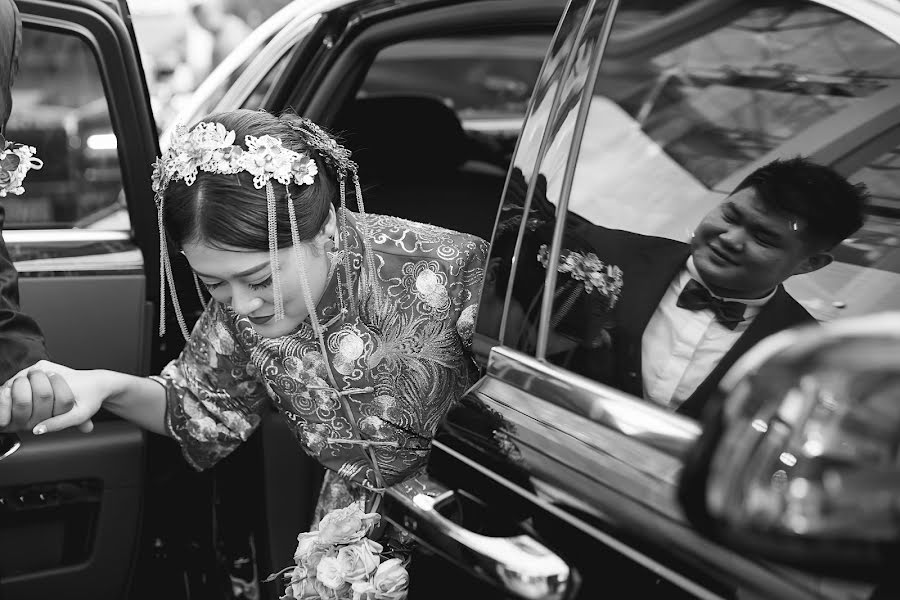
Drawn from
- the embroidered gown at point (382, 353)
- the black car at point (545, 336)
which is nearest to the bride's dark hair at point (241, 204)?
the embroidered gown at point (382, 353)

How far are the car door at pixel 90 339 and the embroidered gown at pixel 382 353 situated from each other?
1.83 ft

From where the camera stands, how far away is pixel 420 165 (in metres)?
3.13

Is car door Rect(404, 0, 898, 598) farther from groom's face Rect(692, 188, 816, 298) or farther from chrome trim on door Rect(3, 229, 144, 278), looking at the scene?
chrome trim on door Rect(3, 229, 144, 278)

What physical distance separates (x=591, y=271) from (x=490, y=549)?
41 centimetres

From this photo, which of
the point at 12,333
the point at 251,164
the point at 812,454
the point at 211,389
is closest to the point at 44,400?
the point at 12,333

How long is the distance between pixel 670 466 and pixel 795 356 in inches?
18.6

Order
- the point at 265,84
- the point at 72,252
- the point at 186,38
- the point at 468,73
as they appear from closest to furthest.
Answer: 1. the point at 72,252
2. the point at 265,84
3. the point at 468,73
4. the point at 186,38

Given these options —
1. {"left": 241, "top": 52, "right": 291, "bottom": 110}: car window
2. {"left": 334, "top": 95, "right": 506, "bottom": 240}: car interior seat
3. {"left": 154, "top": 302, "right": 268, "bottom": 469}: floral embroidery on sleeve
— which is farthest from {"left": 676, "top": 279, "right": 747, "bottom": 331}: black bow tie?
{"left": 241, "top": 52, "right": 291, "bottom": 110}: car window

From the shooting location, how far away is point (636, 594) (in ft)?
3.47

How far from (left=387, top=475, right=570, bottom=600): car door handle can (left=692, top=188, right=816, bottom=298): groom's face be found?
1.38ft

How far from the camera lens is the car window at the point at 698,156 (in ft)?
4.00

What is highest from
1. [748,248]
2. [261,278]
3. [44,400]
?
[748,248]

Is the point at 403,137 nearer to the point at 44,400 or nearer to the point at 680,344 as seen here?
the point at 44,400

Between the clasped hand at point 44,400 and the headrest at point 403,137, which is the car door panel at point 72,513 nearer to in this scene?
the clasped hand at point 44,400
